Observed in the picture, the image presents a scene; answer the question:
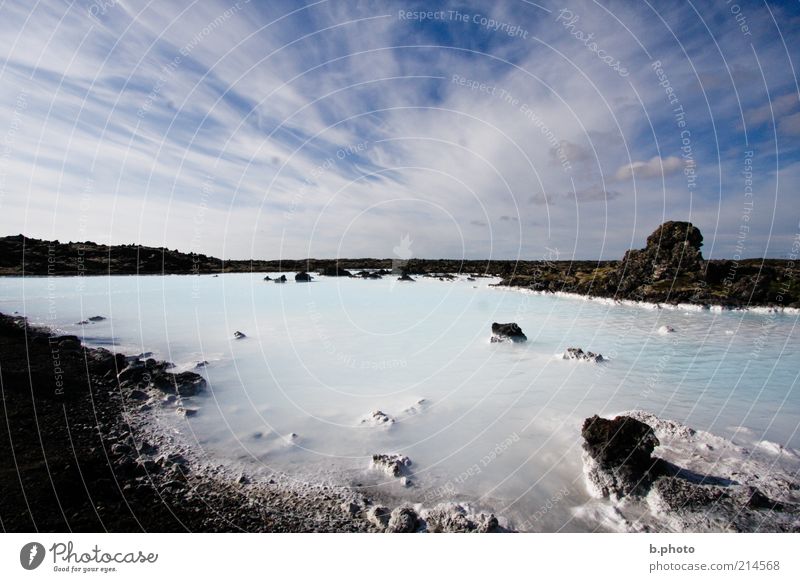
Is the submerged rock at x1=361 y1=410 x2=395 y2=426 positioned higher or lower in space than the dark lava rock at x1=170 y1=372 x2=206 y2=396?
lower

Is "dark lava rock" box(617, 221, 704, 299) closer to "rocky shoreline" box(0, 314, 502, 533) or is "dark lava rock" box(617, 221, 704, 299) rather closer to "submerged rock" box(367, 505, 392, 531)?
"submerged rock" box(367, 505, 392, 531)

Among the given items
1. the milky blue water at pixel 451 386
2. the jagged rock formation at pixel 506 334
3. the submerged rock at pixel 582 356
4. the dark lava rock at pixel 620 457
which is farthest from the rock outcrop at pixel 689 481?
the jagged rock formation at pixel 506 334

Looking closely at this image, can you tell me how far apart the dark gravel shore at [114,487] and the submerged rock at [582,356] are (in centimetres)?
1431

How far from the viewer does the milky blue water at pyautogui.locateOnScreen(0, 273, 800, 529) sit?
8766mm

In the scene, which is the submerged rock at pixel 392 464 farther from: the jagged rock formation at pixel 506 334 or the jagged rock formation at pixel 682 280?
the jagged rock formation at pixel 682 280

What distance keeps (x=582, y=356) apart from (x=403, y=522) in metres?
14.5

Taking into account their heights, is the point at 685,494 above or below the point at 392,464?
above

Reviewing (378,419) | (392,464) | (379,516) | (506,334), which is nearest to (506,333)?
(506,334)

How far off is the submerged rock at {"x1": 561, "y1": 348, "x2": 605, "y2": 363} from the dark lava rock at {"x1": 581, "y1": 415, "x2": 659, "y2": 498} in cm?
1032
